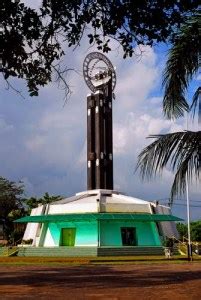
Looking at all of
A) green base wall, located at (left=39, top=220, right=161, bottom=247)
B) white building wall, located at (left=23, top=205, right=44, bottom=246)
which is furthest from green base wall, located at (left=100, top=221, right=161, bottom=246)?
white building wall, located at (left=23, top=205, right=44, bottom=246)

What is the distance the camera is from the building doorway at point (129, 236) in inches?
1465

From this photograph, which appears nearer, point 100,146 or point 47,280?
point 47,280

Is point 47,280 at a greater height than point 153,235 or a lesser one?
lesser

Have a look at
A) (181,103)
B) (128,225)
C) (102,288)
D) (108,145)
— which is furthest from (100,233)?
(181,103)

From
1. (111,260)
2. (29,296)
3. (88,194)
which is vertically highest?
(88,194)

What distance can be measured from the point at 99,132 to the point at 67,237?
10.3 meters

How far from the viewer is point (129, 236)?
37531mm

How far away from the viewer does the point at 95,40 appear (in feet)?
22.6

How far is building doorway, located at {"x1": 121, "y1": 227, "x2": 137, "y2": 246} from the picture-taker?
37.2 m

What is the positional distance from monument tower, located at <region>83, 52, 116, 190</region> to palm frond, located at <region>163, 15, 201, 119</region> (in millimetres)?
36077

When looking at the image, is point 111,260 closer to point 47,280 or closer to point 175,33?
point 47,280

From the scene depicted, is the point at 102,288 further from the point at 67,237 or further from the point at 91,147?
the point at 91,147

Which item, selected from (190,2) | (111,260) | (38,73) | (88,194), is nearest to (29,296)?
(38,73)

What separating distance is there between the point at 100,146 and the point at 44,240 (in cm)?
980
